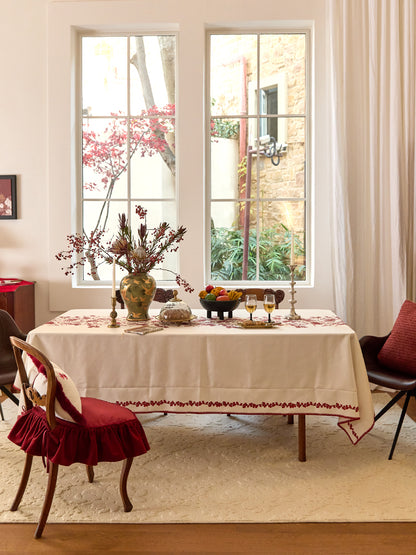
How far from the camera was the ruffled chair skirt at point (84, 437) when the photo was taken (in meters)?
2.50

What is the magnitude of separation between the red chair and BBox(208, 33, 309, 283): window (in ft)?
9.64

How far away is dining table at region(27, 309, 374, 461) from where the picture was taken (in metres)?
3.22

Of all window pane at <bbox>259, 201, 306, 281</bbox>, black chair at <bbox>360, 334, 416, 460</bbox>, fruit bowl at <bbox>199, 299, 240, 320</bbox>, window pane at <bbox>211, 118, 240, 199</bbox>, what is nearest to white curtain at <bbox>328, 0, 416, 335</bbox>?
window pane at <bbox>259, 201, 306, 281</bbox>

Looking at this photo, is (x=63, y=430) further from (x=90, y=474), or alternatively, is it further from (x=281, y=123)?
(x=281, y=123)

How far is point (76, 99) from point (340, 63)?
236 centimetres

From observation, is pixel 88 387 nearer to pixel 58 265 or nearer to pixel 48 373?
pixel 48 373

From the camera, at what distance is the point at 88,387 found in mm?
3266

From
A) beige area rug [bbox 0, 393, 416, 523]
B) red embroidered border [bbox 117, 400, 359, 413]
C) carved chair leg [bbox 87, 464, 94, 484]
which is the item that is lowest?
beige area rug [bbox 0, 393, 416, 523]

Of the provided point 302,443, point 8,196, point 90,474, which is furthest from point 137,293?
point 8,196

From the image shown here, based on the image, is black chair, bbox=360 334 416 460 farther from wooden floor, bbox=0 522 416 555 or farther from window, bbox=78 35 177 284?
window, bbox=78 35 177 284

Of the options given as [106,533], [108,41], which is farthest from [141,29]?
[106,533]

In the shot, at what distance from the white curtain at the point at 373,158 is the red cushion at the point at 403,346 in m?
1.13

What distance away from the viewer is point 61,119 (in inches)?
204

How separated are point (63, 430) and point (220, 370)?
3.29ft
